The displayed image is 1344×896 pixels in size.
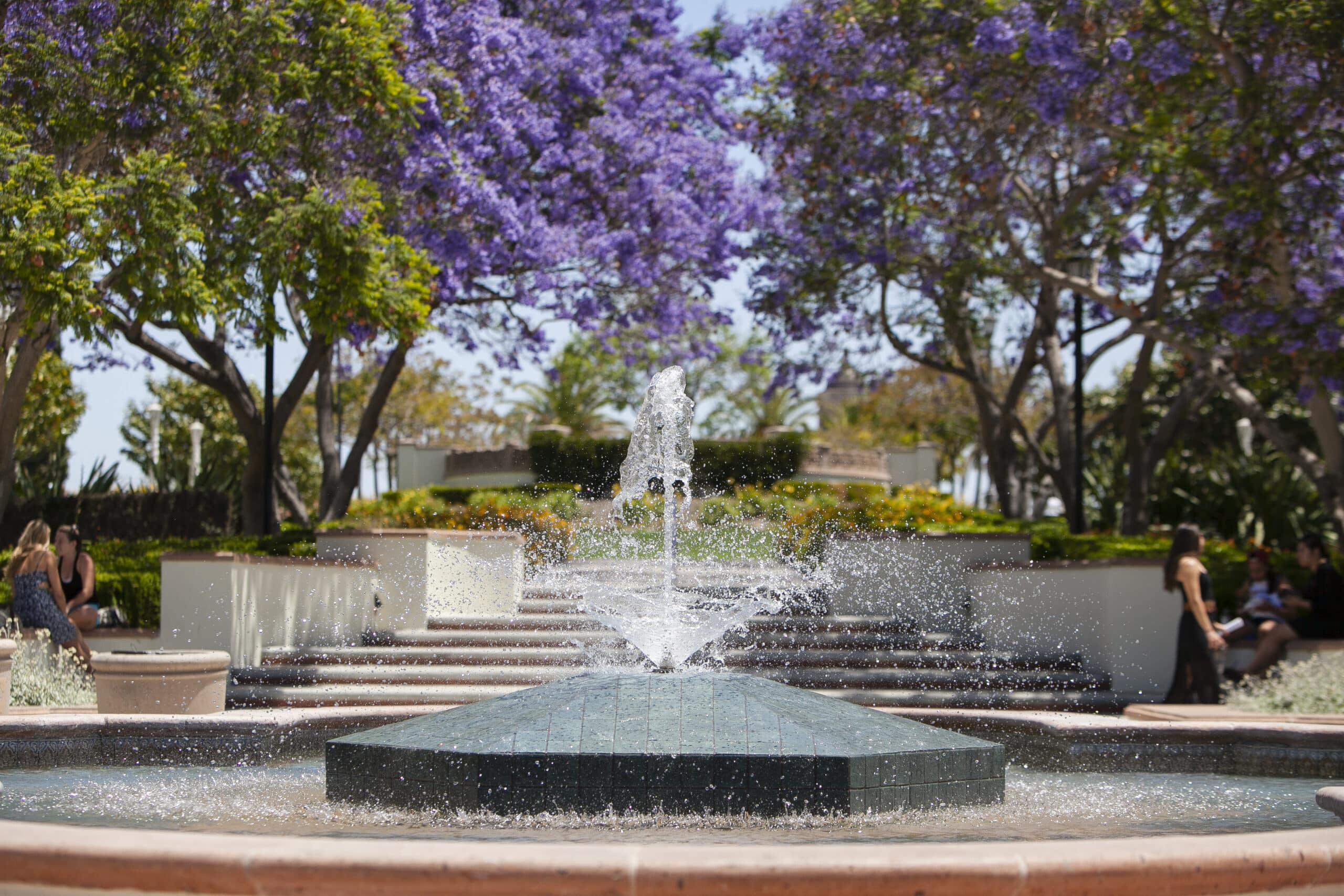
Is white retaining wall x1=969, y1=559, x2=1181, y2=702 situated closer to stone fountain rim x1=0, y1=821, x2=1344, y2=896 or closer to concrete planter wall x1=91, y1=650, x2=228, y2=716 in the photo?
concrete planter wall x1=91, y1=650, x2=228, y2=716

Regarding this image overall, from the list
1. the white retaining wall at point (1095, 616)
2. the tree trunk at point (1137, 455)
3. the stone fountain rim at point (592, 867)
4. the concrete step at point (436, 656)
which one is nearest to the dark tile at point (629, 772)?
the stone fountain rim at point (592, 867)

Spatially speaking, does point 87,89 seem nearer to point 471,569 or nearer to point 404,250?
point 404,250

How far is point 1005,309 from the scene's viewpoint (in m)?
23.1

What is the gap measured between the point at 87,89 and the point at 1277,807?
1110 cm

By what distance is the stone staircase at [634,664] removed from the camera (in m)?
11.5

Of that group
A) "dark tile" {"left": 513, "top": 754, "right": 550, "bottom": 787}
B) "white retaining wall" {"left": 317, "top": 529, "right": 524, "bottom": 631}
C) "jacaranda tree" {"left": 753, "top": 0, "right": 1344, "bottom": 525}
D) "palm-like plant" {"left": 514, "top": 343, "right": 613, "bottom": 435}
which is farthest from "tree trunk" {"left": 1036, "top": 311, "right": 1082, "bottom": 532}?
"palm-like plant" {"left": 514, "top": 343, "right": 613, "bottom": 435}

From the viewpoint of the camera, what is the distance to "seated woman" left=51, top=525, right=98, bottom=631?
12266 millimetres

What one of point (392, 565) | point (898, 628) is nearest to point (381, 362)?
point (392, 565)

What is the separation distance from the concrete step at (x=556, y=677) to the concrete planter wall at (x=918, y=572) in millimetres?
1950

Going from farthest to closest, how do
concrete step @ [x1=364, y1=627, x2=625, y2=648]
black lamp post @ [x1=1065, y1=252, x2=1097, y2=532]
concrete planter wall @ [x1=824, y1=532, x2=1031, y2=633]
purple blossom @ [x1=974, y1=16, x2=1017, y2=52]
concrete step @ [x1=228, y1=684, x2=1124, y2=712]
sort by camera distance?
black lamp post @ [x1=1065, y1=252, x2=1097, y2=532] < purple blossom @ [x1=974, y1=16, x2=1017, y2=52] < concrete planter wall @ [x1=824, y1=532, x2=1031, y2=633] < concrete step @ [x1=364, y1=627, x2=625, y2=648] < concrete step @ [x1=228, y1=684, x2=1124, y2=712]

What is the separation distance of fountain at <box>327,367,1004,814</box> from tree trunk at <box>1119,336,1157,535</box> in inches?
551

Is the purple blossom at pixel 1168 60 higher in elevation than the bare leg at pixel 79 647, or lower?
higher

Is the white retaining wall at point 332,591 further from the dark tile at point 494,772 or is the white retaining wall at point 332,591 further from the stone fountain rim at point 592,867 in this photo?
the stone fountain rim at point 592,867

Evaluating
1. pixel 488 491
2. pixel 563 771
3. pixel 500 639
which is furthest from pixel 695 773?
pixel 488 491
